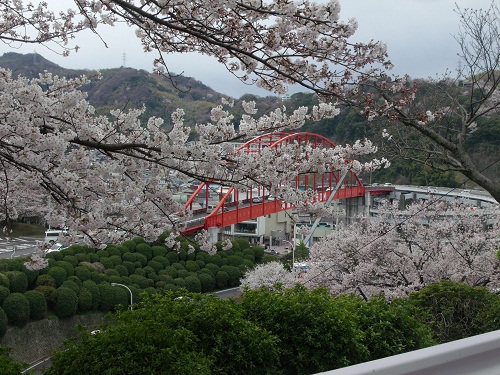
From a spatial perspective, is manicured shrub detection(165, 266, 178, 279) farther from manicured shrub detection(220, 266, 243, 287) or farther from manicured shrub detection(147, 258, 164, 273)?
manicured shrub detection(220, 266, 243, 287)

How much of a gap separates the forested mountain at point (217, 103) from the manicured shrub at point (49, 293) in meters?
5.29

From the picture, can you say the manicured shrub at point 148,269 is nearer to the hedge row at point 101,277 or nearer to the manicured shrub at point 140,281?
the hedge row at point 101,277

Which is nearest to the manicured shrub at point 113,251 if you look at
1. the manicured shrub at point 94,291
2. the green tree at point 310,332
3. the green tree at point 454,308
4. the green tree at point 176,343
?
the manicured shrub at point 94,291

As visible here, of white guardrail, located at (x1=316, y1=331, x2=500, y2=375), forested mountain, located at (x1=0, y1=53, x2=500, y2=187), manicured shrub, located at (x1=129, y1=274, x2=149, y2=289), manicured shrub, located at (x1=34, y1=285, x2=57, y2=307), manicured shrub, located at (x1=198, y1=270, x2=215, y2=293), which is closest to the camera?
white guardrail, located at (x1=316, y1=331, x2=500, y2=375)

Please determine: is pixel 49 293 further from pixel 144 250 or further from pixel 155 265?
pixel 144 250

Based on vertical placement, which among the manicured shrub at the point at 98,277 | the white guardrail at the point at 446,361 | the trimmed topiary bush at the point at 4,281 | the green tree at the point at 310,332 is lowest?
the manicured shrub at the point at 98,277

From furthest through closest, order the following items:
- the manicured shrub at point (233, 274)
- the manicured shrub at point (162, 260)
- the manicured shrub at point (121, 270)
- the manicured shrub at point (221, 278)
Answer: the manicured shrub at point (233, 274) → the manicured shrub at point (221, 278) → the manicured shrub at point (162, 260) → the manicured shrub at point (121, 270)

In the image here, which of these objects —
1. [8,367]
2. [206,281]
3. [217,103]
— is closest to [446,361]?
[8,367]

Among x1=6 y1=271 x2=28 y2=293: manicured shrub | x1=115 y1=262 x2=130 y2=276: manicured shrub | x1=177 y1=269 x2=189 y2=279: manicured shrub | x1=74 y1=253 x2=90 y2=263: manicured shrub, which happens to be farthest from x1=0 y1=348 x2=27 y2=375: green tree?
x1=177 y1=269 x2=189 y2=279: manicured shrub

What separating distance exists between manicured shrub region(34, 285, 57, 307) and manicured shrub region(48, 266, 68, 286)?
3.06 ft

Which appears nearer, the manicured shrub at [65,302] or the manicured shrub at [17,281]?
the manicured shrub at [17,281]

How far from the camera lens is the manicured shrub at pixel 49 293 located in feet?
47.1

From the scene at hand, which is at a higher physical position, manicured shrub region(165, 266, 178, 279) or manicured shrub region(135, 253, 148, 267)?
manicured shrub region(135, 253, 148, 267)

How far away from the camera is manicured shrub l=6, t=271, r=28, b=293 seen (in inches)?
546
